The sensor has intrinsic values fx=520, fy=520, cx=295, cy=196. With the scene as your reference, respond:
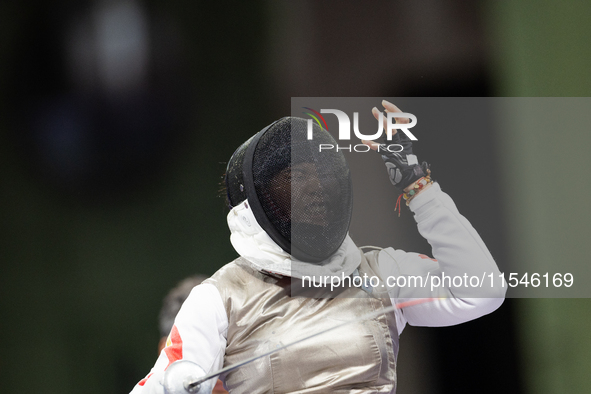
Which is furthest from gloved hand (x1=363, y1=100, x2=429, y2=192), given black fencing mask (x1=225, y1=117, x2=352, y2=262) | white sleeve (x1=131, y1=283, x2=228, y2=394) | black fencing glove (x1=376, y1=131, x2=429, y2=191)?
white sleeve (x1=131, y1=283, x2=228, y2=394)

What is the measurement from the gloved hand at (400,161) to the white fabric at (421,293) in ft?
0.14

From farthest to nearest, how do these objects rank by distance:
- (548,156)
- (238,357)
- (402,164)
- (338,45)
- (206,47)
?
(206,47), (338,45), (548,156), (402,164), (238,357)

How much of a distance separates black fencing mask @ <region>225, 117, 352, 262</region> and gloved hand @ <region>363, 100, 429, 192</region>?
0.34ft

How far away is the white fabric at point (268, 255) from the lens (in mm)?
1033

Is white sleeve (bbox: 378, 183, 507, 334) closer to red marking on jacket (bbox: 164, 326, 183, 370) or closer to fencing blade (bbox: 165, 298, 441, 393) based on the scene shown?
fencing blade (bbox: 165, 298, 441, 393)

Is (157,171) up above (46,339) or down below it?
above

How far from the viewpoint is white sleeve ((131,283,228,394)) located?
37.3 inches

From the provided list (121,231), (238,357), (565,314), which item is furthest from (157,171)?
(565,314)

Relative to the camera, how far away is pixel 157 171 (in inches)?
78.4

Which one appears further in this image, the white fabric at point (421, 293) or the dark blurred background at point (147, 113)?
the dark blurred background at point (147, 113)

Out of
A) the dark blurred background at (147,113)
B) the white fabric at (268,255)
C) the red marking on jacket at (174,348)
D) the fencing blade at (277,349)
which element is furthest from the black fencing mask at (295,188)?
the dark blurred background at (147,113)

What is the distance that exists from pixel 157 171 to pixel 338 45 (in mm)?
829

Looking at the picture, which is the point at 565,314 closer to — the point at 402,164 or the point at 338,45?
the point at 402,164

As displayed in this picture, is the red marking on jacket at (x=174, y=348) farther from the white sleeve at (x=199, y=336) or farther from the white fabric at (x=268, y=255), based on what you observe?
the white fabric at (x=268, y=255)
